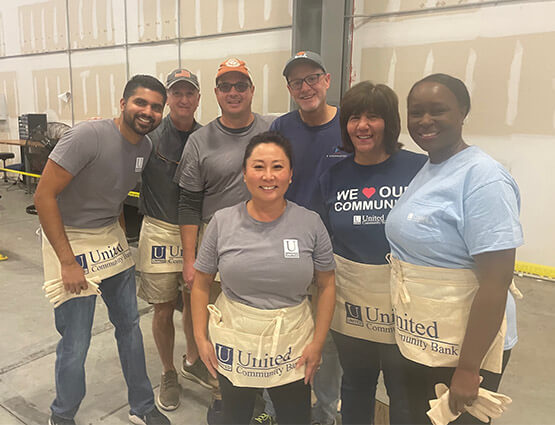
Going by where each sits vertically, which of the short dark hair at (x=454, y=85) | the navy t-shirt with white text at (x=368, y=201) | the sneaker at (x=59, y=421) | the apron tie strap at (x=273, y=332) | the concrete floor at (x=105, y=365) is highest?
the short dark hair at (x=454, y=85)

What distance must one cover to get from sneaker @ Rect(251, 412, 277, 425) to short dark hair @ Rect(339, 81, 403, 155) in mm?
1349

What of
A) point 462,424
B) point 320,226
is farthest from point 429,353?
point 320,226

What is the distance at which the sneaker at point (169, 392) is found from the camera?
7.22 feet

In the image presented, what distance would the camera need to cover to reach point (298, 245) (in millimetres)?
1417

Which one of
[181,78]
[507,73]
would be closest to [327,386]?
[181,78]

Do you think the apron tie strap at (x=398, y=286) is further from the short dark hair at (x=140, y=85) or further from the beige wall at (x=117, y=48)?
the beige wall at (x=117, y=48)

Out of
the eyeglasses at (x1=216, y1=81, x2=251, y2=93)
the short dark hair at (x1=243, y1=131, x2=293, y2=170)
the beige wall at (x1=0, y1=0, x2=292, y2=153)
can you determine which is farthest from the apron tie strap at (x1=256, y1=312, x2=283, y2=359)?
the beige wall at (x1=0, y1=0, x2=292, y2=153)

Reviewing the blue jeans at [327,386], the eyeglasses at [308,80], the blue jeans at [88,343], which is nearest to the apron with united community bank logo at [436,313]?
the blue jeans at [327,386]

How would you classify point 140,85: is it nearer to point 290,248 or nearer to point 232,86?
point 232,86

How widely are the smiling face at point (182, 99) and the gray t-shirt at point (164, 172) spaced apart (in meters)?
0.08

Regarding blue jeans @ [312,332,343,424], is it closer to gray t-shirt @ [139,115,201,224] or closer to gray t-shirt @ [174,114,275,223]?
gray t-shirt @ [174,114,275,223]

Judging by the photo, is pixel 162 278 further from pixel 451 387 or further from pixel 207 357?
pixel 451 387

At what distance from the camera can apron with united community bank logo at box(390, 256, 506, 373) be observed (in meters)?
1.15

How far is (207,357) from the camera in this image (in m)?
1.48
